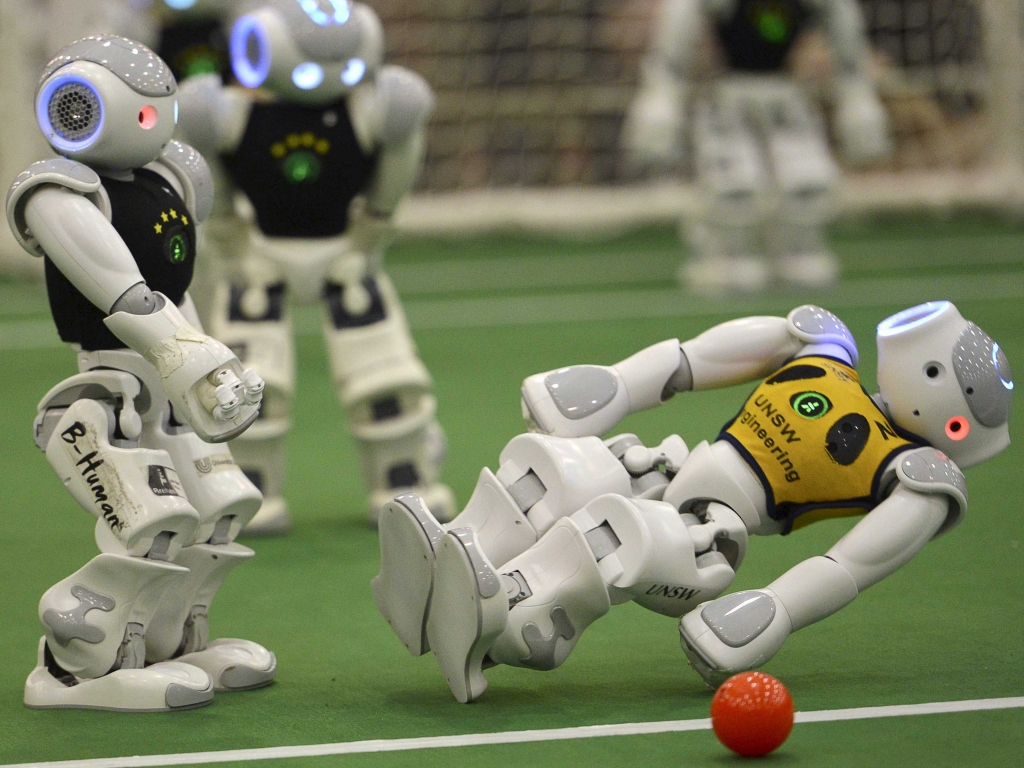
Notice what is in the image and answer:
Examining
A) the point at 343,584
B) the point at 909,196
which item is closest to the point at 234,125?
the point at 343,584

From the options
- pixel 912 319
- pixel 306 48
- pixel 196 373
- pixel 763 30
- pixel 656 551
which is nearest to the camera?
pixel 196 373

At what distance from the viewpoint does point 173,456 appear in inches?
110

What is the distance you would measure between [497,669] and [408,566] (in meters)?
0.40

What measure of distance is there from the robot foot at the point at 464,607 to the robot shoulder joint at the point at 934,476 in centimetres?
71

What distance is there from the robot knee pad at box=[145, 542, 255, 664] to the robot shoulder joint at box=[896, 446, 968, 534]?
1.17 m

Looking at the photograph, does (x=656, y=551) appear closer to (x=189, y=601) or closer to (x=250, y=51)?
(x=189, y=601)

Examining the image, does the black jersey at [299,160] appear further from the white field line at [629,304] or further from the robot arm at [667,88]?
the robot arm at [667,88]

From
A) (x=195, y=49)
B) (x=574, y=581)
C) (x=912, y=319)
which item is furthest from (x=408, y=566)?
(x=195, y=49)

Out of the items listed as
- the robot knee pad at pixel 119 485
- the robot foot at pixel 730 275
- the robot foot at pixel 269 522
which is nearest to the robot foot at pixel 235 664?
the robot knee pad at pixel 119 485

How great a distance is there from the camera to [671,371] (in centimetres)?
291

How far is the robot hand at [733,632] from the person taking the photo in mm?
2572

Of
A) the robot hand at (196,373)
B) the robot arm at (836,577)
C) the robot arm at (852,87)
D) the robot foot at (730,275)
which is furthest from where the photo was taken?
the robot foot at (730,275)

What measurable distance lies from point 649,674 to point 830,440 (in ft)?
1.80

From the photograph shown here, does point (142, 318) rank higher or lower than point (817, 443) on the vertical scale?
higher
